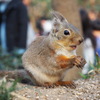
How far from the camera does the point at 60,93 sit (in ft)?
16.6

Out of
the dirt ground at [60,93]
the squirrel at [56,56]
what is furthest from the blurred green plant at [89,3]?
the dirt ground at [60,93]

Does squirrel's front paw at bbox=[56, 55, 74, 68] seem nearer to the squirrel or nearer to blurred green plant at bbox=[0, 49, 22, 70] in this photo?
the squirrel

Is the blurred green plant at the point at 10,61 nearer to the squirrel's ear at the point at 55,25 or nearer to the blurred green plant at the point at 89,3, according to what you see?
the squirrel's ear at the point at 55,25

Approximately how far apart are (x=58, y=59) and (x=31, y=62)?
592 millimetres

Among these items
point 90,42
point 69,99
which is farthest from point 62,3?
point 69,99

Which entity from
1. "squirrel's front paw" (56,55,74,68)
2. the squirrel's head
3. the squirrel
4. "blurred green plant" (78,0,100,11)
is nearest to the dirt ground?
the squirrel

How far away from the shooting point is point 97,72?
239 inches

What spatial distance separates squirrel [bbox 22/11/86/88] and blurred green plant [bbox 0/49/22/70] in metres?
3.40

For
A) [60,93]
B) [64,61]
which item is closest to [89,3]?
[64,61]

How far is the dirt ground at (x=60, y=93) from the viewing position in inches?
189

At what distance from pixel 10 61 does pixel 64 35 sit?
4.54 metres

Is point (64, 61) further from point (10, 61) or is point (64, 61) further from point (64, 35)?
point (10, 61)

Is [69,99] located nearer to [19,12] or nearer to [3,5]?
[19,12]

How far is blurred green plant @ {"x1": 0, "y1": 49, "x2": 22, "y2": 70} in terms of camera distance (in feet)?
30.2
